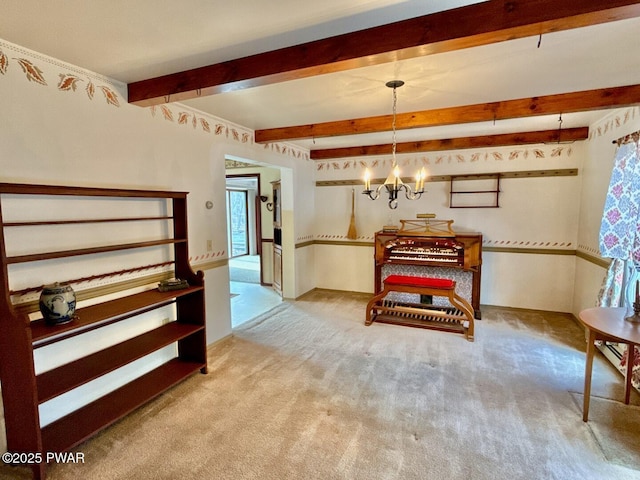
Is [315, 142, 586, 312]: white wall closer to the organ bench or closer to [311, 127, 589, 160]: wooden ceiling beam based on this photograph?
[311, 127, 589, 160]: wooden ceiling beam

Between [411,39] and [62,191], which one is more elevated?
[411,39]

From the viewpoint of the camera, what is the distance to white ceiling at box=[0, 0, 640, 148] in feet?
4.99

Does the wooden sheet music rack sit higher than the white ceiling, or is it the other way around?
the white ceiling

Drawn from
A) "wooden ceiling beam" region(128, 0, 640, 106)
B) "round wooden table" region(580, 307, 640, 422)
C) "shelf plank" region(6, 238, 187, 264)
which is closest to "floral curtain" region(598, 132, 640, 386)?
"round wooden table" region(580, 307, 640, 422)

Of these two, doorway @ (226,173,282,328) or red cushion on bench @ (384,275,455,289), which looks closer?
red cushion on bench @ (384,275,455,289)

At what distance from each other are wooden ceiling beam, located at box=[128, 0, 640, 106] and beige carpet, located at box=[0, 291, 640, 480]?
2.24 m

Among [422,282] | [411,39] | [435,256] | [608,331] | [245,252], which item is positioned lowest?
[245,252]

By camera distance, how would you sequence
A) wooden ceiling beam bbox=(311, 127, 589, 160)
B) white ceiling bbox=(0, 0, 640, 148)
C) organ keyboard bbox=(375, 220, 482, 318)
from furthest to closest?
organ keyboard bbox=(375, 220, 482, 318) < wooden ceiling beam bbox=(311, 127, 589, 160) < white ceiling bbox=(0, 0, 640, 148)

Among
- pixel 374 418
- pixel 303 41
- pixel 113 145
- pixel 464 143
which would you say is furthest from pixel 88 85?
pixel 464 143

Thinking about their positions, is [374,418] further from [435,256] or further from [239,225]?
[239,225]

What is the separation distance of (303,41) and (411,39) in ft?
2.01

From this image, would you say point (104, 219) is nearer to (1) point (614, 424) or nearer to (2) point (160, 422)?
(2) point (160, 422)

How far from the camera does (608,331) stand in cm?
194

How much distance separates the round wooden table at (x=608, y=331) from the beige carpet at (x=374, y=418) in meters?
0.24
